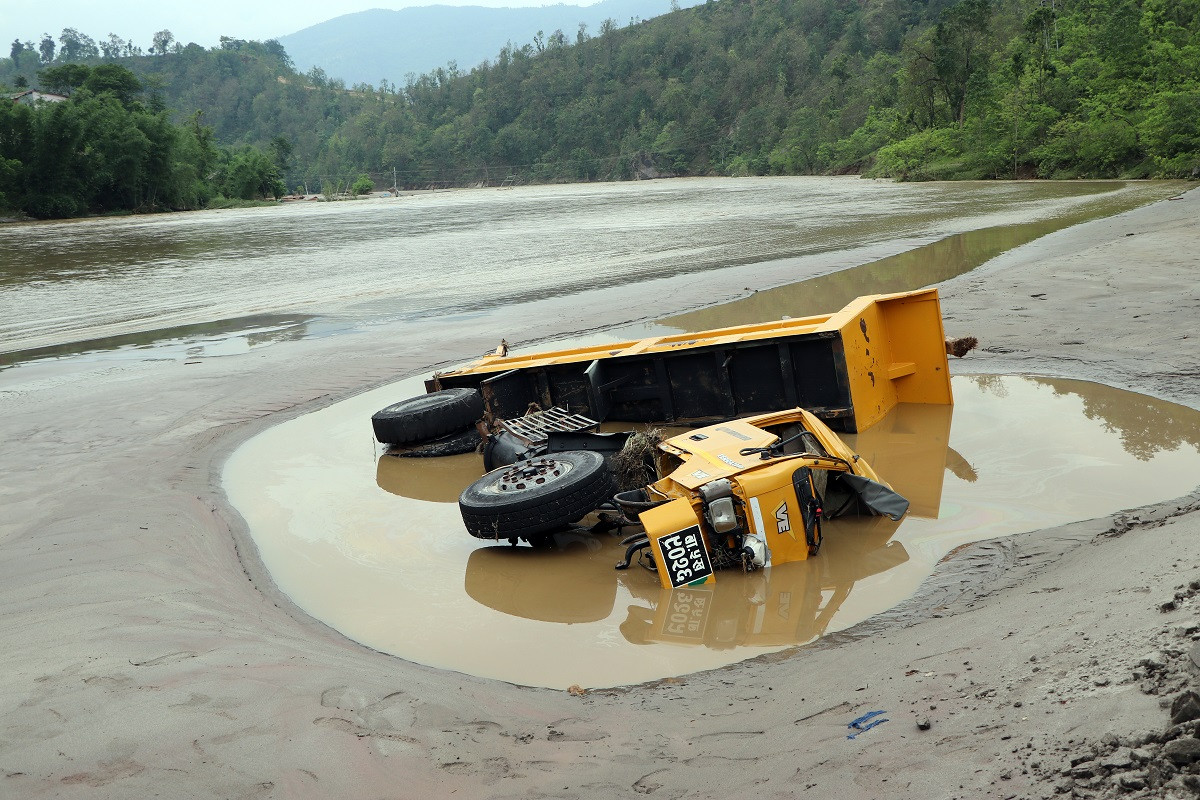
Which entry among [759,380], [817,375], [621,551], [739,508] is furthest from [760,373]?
[739,508]

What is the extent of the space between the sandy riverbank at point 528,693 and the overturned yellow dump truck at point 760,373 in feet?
10.3

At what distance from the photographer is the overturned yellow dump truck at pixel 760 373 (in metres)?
9.42

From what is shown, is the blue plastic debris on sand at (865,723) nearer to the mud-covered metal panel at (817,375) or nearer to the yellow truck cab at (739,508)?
the yellow truck cab at (739,508)

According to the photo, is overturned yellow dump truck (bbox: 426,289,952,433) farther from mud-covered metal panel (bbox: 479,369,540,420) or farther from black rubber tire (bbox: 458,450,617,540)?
black rubber tire (bbox: 458,450,617,540)

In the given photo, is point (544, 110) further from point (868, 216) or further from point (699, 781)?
point (699, 781)

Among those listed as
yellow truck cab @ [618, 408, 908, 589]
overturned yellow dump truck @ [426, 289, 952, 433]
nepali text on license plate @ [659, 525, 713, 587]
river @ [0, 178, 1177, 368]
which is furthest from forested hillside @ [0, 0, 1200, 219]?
nepali text on license plate @ [659, 525, 713, 587]

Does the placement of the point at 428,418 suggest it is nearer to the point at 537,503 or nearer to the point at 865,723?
the point at 537,503

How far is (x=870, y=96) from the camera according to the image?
107 m

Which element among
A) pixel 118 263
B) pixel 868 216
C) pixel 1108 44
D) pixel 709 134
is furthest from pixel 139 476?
pixel 709 134

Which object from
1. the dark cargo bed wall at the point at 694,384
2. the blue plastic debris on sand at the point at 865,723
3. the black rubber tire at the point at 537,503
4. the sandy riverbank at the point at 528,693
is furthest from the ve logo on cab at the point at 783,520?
the dark cargo bed wall at the point at 694,384

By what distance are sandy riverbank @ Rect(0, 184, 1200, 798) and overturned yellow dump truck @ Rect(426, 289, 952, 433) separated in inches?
123

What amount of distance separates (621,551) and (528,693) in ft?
6.99

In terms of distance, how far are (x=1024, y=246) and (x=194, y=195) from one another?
88.4m

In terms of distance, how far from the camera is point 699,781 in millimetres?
3762
